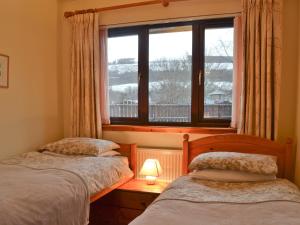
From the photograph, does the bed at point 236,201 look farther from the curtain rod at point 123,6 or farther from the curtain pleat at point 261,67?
the curtain rod at point 123,6

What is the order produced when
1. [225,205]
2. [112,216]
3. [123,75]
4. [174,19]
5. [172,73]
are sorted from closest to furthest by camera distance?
[225,205]
[112,216]
[174,19]
[172,73]
[123,75]

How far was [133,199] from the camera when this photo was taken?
270cm

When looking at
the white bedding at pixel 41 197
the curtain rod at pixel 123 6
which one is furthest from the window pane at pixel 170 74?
the white bedding at pixel 41 197

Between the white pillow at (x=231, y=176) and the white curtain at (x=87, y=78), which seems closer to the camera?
the white pillow at (x=231, y=176)

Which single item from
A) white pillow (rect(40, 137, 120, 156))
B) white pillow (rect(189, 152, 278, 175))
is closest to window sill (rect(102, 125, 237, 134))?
white pillow (rect(40, 137, 120, 156))

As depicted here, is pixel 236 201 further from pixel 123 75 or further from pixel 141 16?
pixel 141 16

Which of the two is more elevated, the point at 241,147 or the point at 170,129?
the point at 170,129

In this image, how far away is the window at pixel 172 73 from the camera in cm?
299

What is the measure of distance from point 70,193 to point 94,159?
0.75 metres

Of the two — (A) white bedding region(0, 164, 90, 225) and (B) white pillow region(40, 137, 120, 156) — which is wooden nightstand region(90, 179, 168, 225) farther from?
(A) white bedding region(0, 164, 90, 225)

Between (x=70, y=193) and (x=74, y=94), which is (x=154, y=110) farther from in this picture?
(x=70, y=193)

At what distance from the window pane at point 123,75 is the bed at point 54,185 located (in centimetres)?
65

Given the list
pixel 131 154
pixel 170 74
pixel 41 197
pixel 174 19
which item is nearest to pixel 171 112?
pixel 170 74

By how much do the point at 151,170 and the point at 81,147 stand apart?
0.77 metres
